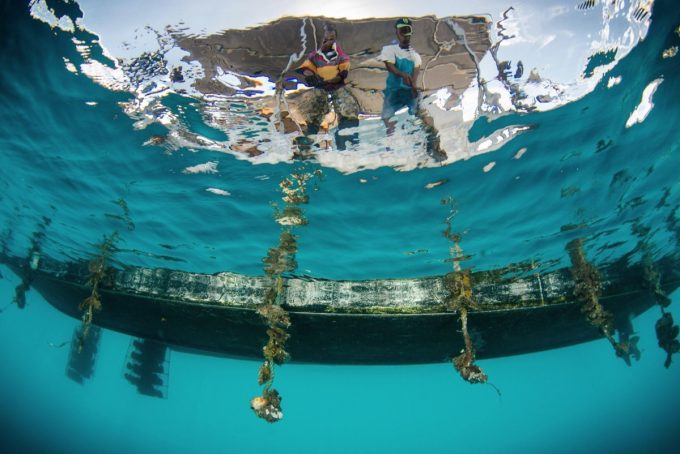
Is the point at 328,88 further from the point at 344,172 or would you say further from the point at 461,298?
the point at 461,298

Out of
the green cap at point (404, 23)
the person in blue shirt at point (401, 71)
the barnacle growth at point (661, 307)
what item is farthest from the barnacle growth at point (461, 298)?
the barnacle growth at point (661, 307)

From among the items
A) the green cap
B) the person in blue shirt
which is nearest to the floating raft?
the person in blue shirt

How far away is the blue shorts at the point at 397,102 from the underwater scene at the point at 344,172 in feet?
0.19

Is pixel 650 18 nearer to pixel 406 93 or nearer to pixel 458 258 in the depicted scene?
pixel 406 93

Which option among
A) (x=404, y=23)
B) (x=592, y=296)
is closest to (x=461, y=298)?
(x=592, y=296)

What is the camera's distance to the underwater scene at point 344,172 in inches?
213

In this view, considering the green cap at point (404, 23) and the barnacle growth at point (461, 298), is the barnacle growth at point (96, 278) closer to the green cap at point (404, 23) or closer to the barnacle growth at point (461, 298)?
the barnacle growth at point (461, 298)

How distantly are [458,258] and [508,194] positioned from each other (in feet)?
11.7

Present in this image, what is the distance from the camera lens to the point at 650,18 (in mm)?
5156

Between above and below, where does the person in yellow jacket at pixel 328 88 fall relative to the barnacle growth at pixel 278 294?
above

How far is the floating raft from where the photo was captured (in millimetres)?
10273

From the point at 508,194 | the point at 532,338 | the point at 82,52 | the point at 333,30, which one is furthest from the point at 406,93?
the point at 532,338

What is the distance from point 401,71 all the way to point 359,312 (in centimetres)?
698

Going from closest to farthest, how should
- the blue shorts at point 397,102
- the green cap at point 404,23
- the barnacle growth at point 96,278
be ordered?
the green cap at point 404,23 < the blue shorts at point 397,102 < the barnacle growth at point 96,278
